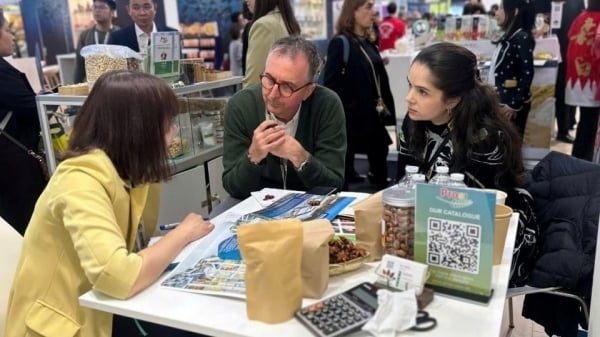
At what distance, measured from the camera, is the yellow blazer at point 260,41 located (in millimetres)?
2943

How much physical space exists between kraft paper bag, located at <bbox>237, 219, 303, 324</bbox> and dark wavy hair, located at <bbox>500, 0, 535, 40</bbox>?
327 cm

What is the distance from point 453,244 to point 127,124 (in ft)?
2.67

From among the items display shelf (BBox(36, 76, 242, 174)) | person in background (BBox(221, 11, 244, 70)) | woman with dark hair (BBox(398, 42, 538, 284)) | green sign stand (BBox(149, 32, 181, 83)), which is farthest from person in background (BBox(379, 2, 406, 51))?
woman with dark hair (BBox(398, 42, 538, 284))

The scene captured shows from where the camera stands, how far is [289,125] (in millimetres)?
2080

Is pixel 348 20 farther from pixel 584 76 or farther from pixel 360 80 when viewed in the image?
pixel 584 76

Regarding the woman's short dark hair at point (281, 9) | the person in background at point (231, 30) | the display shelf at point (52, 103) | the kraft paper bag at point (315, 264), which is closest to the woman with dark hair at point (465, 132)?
the kraft paper bag at point (315, 264)

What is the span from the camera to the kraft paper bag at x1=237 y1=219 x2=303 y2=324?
3.22ft

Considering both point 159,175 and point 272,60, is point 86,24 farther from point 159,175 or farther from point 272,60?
point 159,175

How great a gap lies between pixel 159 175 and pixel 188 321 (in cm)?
46

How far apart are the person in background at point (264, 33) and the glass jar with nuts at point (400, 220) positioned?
1.95 metres

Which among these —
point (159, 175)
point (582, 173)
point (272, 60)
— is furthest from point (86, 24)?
point (582, 173)

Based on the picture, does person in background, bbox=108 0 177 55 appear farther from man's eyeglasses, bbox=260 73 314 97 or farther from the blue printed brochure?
the blue printed brochure

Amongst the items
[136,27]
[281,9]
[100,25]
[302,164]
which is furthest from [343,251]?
[100,25]

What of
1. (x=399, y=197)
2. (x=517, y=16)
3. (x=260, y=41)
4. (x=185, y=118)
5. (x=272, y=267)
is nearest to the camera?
(x=272, y=267)
